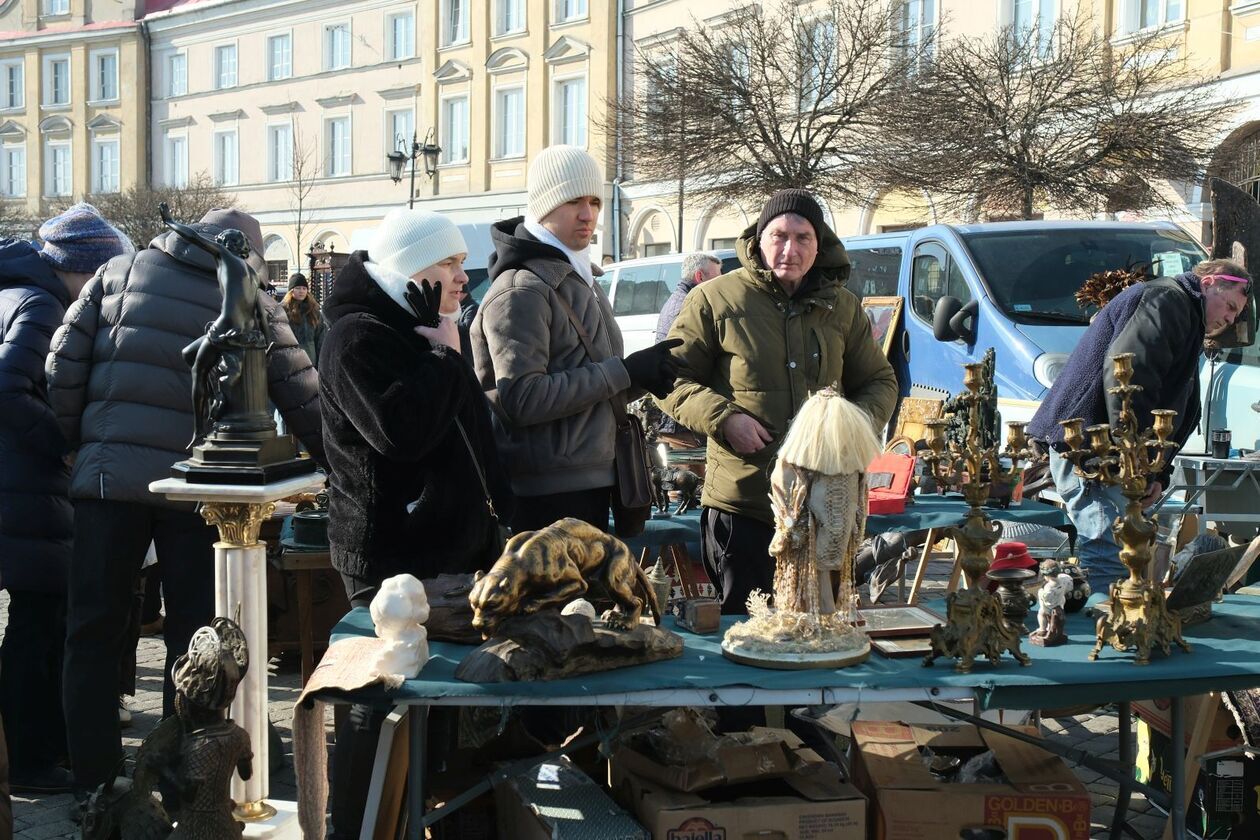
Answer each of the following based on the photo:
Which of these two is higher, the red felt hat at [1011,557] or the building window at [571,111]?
the building window at [571,111]

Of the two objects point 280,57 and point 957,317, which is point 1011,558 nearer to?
point 957,317

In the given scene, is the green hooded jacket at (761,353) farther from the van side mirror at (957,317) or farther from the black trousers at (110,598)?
the van side mirror at (957,317)

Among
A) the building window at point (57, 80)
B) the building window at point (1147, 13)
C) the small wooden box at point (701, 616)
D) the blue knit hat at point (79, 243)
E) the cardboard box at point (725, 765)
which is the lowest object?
the cardboard box at point (725, 765)

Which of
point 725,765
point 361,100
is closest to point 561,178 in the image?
point 725,765

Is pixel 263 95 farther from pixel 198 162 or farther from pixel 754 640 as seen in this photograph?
pixel 754 640

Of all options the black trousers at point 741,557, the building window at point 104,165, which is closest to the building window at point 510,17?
the building window at point 104,165

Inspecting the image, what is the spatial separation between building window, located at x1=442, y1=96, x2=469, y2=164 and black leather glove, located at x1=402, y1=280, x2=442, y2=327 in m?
31.8

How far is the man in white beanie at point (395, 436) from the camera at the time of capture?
3.28 m

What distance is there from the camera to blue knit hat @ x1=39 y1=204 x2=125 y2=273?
454 cm

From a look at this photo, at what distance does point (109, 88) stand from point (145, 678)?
4345 cm

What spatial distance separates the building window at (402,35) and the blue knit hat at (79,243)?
33.0 m

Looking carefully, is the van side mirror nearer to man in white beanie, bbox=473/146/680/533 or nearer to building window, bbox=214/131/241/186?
man in white beanie, bbox=473/146/680/533

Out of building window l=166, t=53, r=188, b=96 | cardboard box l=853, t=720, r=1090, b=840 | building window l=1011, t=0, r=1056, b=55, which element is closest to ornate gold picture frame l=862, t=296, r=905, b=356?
cardboard box l=853, t=720, r=1090, b=840

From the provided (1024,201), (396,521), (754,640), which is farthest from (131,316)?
(1024,201)
